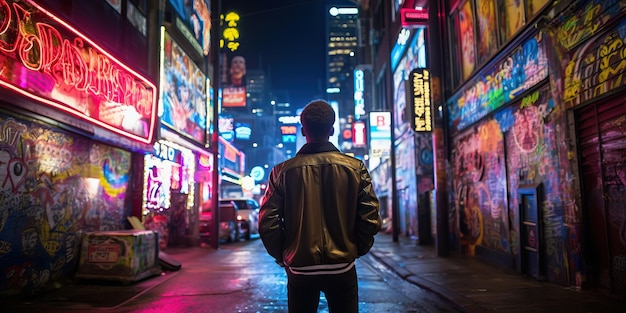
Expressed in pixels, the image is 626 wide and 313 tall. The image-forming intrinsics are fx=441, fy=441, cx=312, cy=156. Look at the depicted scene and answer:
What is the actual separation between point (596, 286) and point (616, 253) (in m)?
0.79

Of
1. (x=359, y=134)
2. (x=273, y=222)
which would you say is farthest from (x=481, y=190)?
(x=359, y=134)

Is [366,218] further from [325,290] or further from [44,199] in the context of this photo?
[44,199]

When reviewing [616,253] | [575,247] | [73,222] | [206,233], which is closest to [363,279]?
[575,247]

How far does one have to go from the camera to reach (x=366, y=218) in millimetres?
2734

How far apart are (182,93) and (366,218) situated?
14149mm

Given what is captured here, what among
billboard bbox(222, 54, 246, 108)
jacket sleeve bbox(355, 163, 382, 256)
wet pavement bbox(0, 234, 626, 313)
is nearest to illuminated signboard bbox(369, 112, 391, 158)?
wet pavement bbox(0, 234, 626, 313)

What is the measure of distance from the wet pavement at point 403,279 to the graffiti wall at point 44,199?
488 millimetres

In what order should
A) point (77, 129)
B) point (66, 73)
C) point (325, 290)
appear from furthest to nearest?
point (77, 129) → point (66, 73) → point (325, 290)

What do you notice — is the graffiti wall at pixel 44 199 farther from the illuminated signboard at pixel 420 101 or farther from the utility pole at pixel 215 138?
the illuminated signboard at pixel 420 101

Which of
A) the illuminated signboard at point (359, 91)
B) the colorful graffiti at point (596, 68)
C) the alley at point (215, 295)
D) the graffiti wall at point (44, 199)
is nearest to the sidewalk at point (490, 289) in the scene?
the alley at point (215, 295)

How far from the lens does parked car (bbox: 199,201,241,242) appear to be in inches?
714

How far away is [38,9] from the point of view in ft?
22.2

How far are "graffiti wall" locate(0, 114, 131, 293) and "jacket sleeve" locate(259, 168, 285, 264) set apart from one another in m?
5.71

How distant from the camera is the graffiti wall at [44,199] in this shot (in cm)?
673
